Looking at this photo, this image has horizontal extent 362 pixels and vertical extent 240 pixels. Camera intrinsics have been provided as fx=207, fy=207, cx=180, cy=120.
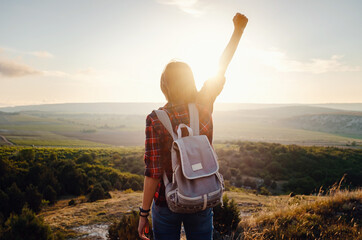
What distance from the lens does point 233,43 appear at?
1776 millimetres

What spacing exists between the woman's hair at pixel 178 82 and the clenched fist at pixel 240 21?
0.67 metres

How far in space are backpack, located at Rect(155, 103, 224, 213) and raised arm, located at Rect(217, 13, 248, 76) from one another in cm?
69

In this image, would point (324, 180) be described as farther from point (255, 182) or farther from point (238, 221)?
point (238, 221)

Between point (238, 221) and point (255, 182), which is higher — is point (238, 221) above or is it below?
above

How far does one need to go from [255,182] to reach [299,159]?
10.8 m

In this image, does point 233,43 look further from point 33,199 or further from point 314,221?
point 33,199

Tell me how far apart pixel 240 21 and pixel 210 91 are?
70cm

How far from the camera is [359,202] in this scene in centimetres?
519

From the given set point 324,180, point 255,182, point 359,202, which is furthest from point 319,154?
point 359,202

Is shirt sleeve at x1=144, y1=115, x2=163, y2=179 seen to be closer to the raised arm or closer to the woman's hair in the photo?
the woman's hair

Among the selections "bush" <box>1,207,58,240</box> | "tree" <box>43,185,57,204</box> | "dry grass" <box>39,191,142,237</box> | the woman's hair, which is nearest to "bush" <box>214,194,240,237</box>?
"bush" <box>1,207,58,240</box>

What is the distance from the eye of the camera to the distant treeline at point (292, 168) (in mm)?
19438

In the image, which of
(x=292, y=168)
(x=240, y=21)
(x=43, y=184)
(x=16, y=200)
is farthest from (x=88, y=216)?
(x=292, y=168)

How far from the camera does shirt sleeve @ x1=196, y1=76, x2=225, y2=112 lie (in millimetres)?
1595
